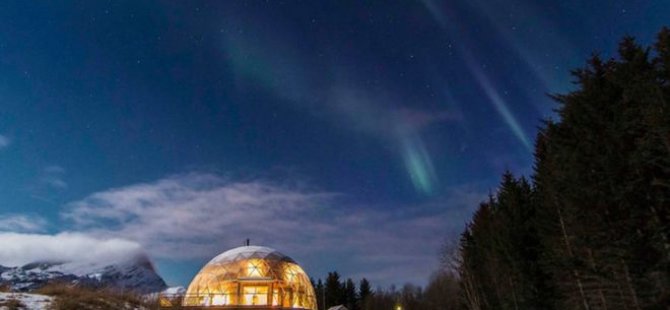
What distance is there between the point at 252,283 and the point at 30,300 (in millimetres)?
22267

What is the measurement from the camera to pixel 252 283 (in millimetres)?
37062

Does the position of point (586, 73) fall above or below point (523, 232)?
above

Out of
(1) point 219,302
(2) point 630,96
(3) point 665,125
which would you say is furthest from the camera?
(1) point 219,302

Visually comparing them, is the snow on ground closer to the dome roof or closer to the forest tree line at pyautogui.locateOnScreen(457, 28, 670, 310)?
the forest tree line at pyautogui.locateOnScreen(457, 28, 670, 310)

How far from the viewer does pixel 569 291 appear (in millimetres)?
21797

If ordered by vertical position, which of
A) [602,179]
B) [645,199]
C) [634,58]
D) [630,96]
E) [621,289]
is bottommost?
[621,289]

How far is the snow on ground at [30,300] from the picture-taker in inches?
596

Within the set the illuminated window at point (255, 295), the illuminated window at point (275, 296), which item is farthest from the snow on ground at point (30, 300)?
the illuminated window at point (275, 296)

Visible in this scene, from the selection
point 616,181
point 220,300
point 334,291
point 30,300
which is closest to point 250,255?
point 220,300

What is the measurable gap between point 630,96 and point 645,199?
10.9ft

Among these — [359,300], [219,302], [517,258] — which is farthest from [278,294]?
[359,300]

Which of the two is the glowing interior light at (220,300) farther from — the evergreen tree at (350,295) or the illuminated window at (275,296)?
the evergreen tree at (350,295)

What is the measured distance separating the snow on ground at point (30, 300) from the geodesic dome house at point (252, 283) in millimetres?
18134

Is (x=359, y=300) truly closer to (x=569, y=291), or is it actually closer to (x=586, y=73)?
(x=569, y=291)
